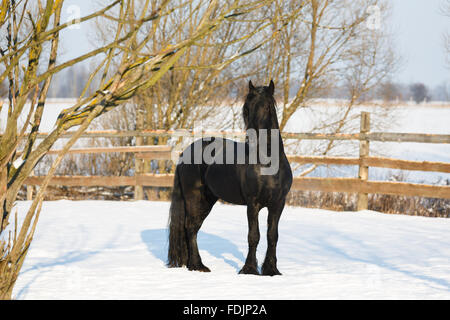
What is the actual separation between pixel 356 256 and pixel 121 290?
2.64 m

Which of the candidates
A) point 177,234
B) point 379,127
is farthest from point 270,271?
point 379,127

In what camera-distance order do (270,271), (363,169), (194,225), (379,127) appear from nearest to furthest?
(270,271), (194,225), (363,169), (379,127)

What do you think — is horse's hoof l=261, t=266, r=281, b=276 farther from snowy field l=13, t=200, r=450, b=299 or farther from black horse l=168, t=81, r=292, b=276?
snowy field l=13, t=200, r=450, b=299

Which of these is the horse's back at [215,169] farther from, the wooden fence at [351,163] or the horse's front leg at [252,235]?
the wooden fence at [351,163]

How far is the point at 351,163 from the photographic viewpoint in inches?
343

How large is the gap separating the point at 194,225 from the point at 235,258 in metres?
0.80

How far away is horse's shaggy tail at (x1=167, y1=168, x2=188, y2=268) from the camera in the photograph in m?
4.71

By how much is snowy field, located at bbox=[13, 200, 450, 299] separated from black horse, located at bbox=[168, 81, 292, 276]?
0.77 ft

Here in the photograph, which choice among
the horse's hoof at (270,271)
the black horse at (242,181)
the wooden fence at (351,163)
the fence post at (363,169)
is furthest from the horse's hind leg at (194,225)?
the fence post at (363,169)

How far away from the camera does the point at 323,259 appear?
5152 mm

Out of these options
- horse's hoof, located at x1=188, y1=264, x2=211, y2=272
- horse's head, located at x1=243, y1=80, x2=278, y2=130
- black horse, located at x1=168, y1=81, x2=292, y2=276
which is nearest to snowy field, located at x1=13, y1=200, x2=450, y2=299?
horse's hoof, located at x1=188, y1=264, x2=211, y2=272

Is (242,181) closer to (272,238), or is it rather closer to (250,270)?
(272,238)
